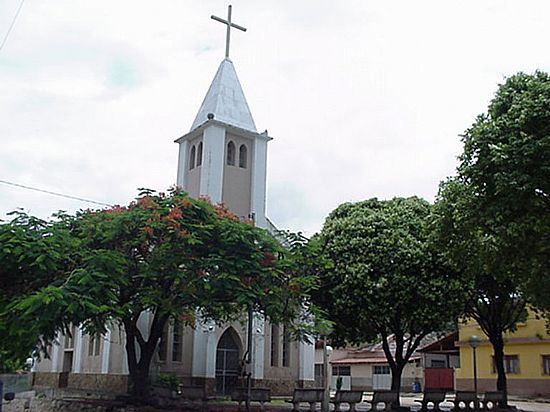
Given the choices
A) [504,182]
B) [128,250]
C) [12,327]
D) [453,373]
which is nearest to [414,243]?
[504,182]

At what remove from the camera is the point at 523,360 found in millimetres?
35438

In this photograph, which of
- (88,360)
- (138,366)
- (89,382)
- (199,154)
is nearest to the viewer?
(138,366)

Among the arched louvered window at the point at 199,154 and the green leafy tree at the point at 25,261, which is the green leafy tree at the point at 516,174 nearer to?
the green leafy tree at the point at 25,261

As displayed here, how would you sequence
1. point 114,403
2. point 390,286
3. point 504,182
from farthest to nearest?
point 390,286, point 114,403, point 504,182

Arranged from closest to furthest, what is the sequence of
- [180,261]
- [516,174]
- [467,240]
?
[516,174]
[467,240]
[180,261]

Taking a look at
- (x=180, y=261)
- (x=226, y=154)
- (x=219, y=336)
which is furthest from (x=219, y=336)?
(x=180, y=261)

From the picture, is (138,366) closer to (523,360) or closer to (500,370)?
(500,370)

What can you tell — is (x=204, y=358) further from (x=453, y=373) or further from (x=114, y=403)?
(x=453, y=373)

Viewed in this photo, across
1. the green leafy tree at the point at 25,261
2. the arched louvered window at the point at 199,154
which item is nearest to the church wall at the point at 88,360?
the arched louvered window at the point at 199,154

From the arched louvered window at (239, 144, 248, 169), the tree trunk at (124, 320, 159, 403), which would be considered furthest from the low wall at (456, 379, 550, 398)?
the tree trunk at (124, 320, 159, 403)

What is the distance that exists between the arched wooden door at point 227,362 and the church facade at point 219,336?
1.6 inches

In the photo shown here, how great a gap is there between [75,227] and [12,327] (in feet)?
17.4

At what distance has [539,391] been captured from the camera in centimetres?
3434

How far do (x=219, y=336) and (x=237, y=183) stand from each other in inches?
278
